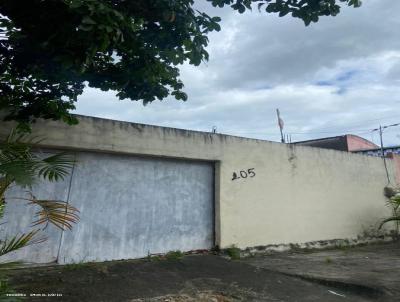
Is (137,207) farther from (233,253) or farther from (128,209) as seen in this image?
(233,253)

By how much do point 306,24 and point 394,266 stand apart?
5.51 meters

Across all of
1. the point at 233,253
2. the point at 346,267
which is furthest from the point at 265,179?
the point at 346,267

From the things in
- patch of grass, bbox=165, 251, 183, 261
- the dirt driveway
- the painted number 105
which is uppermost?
the painted number 105

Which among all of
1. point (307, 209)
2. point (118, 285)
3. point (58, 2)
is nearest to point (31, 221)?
point (118, 285)

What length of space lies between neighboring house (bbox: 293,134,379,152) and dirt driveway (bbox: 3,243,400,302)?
428 inches

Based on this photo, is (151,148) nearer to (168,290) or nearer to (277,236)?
(168,290)

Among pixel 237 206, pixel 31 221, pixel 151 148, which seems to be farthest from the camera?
pixel 237 206

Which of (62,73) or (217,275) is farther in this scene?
(217,275)

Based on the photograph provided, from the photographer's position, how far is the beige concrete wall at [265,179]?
691 cm

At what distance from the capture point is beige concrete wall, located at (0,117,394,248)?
6.91 meters

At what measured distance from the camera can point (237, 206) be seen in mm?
8383

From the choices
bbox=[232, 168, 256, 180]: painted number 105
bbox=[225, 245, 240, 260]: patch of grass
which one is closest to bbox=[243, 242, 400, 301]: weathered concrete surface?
bbox=[225, 245, 240, 260]: patch of grass

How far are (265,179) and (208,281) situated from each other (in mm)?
3688

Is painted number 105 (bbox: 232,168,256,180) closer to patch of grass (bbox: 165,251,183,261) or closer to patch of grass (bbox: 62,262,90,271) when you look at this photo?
patch of grass (bbox: 165,251,183,261)
